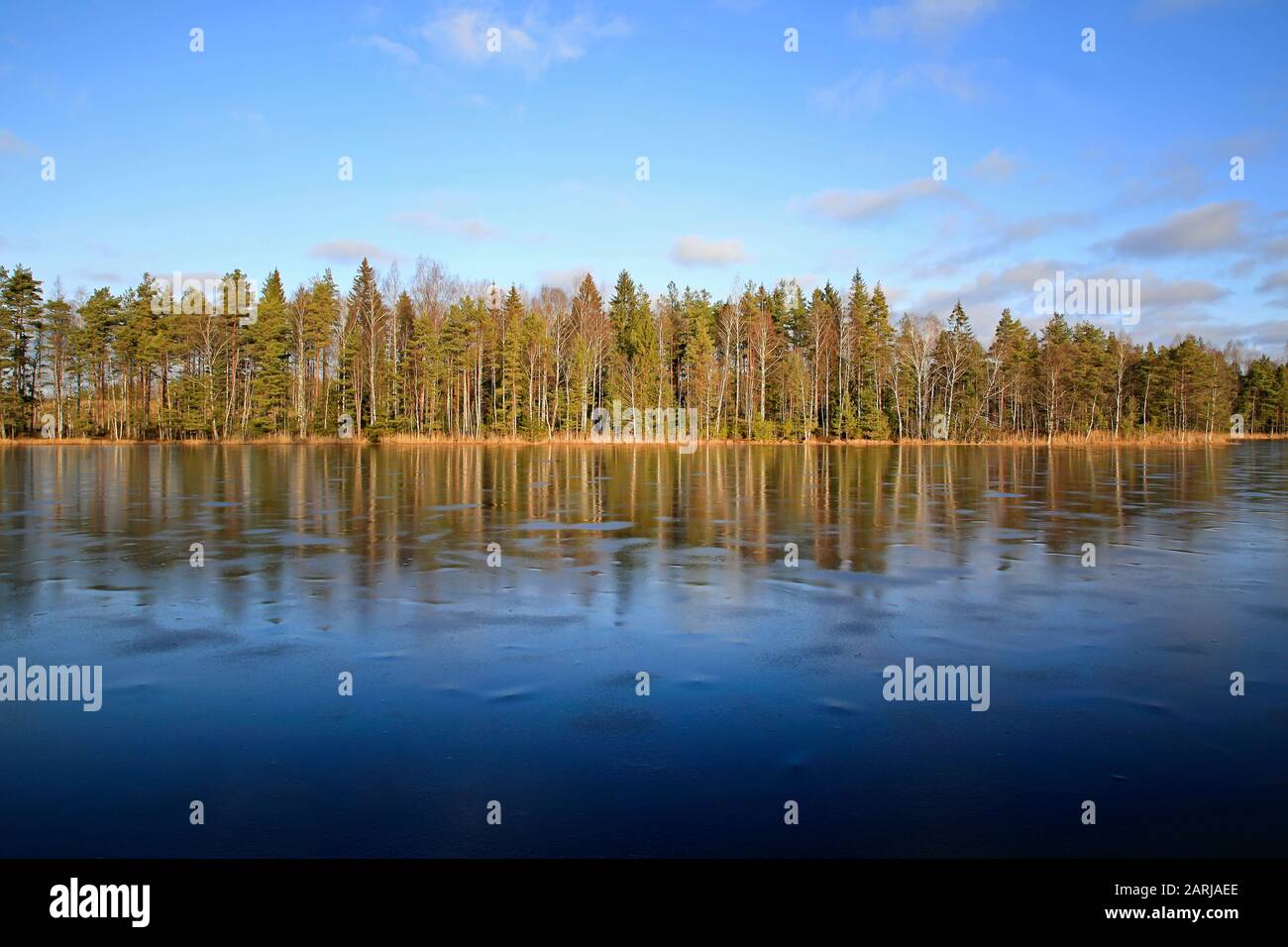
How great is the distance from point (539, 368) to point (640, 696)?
2673 inches

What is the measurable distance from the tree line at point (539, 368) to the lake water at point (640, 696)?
186ft

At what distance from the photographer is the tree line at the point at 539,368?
6981 centimetres

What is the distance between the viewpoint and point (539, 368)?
73.4 m
